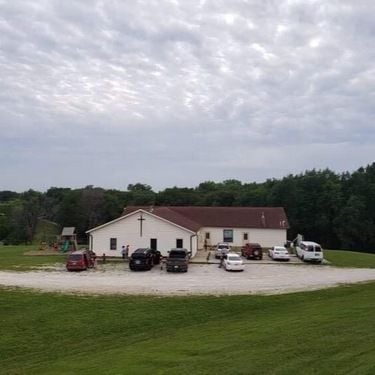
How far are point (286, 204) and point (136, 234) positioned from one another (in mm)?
49715

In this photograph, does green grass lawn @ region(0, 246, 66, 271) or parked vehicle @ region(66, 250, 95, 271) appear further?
green grass lawn @ region(0, 246, 66, 271)

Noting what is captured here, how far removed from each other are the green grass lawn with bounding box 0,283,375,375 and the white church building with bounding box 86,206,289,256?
21.7 meters

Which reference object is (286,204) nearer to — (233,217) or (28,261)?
(233,217)

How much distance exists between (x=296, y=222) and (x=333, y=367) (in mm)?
81841

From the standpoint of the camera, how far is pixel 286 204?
92.4 metres

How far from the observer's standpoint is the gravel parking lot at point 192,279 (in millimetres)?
27656

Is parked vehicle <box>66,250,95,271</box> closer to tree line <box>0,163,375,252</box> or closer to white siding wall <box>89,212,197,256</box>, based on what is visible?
white siding wall <box>89,212,197,256</box>

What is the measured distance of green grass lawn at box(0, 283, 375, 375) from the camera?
37.0 feet

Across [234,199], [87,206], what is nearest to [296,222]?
[234,199]

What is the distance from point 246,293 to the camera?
26.5 m

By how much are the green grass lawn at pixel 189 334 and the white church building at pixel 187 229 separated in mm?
21744

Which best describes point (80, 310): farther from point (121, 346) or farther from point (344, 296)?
point (344, 296)

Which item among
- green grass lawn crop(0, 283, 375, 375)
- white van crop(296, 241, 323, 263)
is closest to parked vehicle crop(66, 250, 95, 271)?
green grass lawn crop(0, 283, 375, 375)

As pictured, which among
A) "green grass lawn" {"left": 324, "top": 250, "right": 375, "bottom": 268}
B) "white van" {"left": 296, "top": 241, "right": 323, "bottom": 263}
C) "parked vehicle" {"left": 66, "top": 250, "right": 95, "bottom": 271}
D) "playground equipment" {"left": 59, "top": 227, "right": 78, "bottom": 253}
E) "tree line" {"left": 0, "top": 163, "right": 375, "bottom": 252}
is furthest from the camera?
"tree line" {"left": 0, "top": 163, "right": 375, "bottom": 252}
